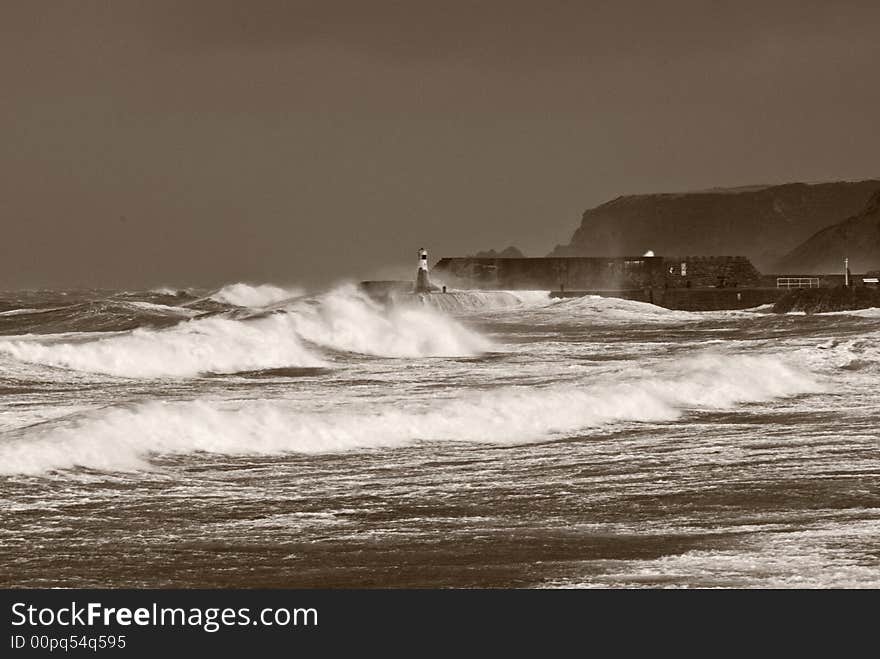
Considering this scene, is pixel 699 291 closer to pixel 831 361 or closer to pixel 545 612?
pixel 831 361

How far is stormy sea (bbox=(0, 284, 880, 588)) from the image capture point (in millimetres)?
8906

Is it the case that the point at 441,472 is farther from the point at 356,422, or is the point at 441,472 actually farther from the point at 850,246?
the point at 850,246

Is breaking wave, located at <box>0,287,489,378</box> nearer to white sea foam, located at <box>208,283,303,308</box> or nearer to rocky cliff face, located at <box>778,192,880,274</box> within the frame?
white sea foam, located at <box>208,283,303,308</box>

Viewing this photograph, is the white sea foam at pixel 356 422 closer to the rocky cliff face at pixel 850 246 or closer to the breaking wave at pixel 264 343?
the breaking wave at pixel 264 343

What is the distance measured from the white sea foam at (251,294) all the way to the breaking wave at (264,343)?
28115 millimetres

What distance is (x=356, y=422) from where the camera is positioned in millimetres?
15320

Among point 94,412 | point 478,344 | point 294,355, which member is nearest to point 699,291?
point 478,344

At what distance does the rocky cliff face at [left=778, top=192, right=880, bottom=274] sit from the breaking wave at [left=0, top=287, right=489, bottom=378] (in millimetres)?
69399

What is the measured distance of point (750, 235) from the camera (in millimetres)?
151625

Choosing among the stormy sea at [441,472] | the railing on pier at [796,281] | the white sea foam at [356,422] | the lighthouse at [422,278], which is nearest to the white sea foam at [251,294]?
the lighthouse at [422,278]

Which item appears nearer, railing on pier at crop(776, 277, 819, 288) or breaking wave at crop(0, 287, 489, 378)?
breaking wave at crop(0, 287, 489, 378)

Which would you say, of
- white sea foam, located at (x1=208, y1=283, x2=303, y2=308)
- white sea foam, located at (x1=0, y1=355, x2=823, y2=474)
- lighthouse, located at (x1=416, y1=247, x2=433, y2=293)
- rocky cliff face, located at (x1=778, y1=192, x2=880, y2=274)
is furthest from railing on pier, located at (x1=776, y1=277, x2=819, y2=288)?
rocky cliff face, located at (x1=778, y1=192, x2=880, y2=274)

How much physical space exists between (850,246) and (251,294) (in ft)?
164

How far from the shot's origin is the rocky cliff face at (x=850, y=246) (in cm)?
10131
